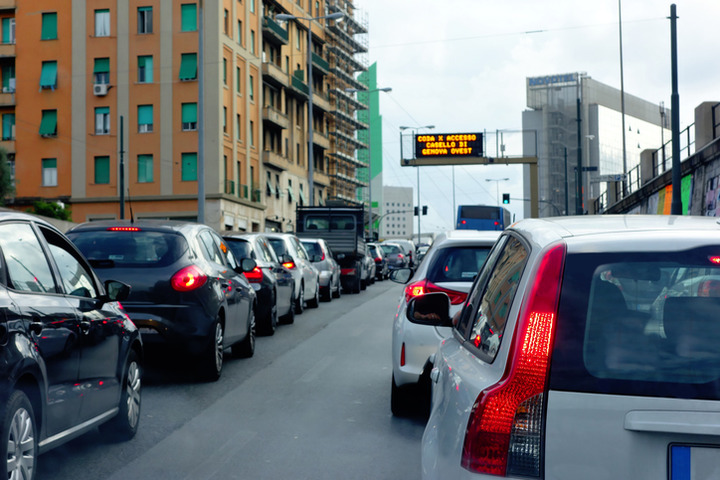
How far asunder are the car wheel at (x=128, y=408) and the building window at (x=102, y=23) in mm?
49513

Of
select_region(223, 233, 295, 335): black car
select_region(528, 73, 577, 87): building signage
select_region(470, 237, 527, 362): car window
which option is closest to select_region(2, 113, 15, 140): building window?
select_region(223, 233, 295, 335): black car

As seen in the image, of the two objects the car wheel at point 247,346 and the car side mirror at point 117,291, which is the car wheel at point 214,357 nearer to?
the car wheel at point 247,346

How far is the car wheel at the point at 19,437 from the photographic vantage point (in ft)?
15.1

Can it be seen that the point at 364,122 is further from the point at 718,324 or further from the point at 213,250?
the point at 718,324

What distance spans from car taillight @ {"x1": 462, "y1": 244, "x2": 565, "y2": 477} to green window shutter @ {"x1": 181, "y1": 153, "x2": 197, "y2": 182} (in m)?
51.1

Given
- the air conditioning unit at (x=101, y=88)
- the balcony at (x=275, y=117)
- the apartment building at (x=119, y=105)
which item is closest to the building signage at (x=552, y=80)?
the balcony at (x=275, y=117)

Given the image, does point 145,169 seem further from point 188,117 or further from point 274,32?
point 274,32

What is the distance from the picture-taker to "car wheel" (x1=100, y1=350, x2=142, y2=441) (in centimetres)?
677

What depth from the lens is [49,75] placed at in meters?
53.9

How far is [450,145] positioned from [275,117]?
1718 centimetres

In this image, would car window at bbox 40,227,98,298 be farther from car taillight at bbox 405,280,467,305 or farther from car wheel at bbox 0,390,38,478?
car taillight at bbox 405,280,467,305

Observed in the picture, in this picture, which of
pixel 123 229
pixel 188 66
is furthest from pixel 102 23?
pixel 123 229

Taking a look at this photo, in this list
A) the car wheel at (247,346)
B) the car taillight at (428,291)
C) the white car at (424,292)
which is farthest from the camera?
the car wheel at (247,346)

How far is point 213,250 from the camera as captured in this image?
1074cm
